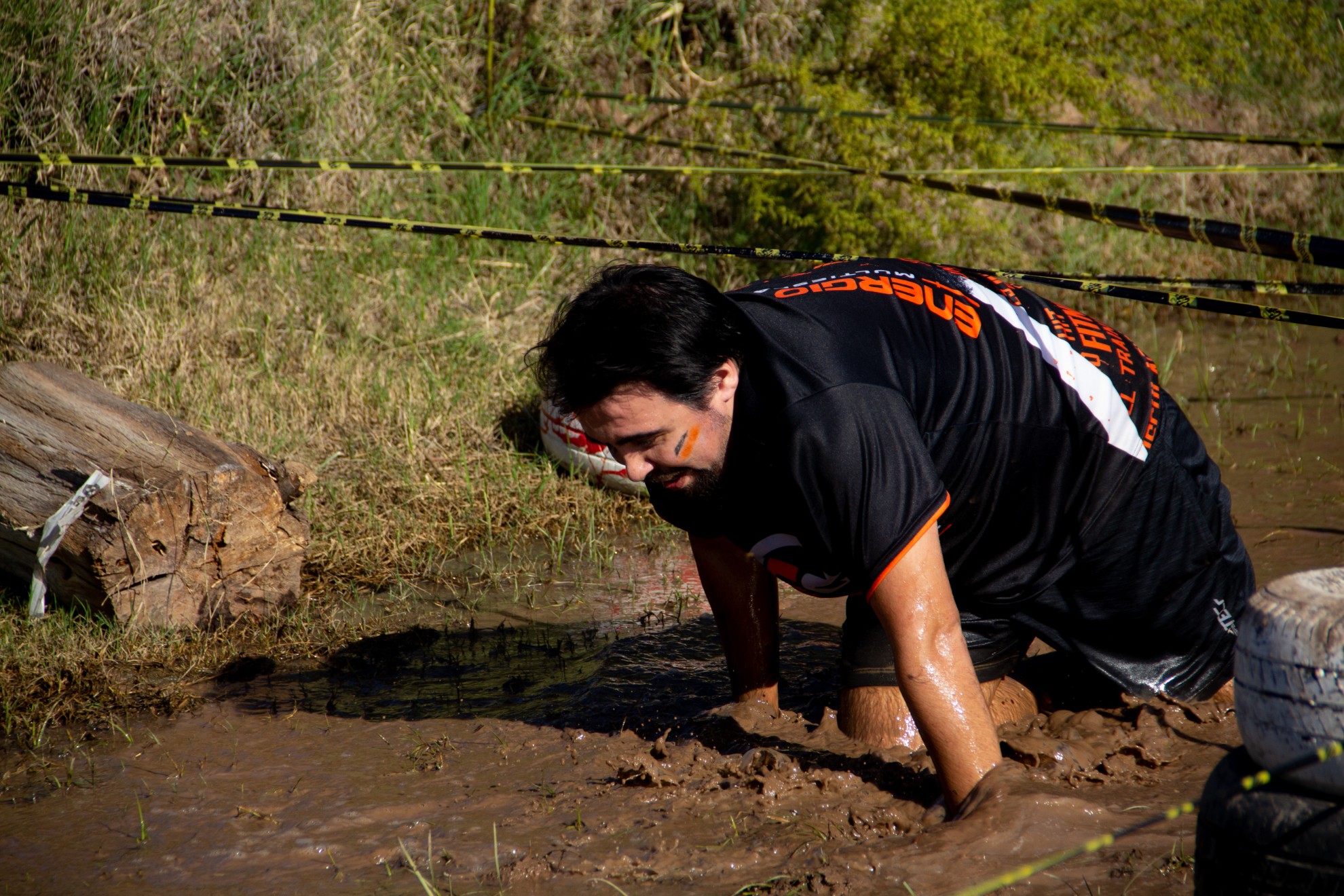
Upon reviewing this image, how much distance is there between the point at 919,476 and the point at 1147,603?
100 centimetres

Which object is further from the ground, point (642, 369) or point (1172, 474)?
point (642, 369)

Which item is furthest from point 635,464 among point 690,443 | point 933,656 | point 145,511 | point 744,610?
point 145,511

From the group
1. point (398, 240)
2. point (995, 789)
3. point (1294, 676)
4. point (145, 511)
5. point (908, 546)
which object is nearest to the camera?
point (1294, 676)

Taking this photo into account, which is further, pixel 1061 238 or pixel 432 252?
pixel 1061 238

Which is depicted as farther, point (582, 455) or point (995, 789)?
point (582, 455)

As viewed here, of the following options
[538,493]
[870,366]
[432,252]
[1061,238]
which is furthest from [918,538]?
[1061,238]

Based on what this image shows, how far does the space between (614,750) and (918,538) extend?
4.18ft

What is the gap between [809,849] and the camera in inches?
99.0

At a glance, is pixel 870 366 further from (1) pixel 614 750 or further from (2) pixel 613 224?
(2) pixel 613 224

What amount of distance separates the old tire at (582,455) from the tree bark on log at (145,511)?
123 centimetres

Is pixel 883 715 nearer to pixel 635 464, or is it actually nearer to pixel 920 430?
pixel 920 430

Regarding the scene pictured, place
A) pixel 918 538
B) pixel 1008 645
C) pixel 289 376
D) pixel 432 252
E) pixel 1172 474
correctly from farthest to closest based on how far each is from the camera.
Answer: pixel 432 252 → pixel 289 376 → pixel 1008 645 → pixel 1172 474 → pixel 918 538

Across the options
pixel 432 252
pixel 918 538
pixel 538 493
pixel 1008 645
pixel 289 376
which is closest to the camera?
pixel 918 538

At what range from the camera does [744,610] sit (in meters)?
3.12
